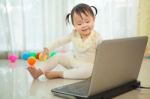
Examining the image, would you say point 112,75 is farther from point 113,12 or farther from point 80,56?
point 113,12

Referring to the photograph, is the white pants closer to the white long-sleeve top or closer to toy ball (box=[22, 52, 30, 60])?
the white long-sleeve top

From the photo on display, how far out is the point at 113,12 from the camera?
2197mm

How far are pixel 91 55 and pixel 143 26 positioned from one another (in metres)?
0.83

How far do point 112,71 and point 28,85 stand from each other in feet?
1.67

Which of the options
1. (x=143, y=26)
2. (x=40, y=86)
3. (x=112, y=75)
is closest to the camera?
(x=112, y=75)

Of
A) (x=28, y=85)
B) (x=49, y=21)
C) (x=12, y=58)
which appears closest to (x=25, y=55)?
(x=12, y=58)

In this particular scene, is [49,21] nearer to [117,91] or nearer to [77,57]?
[77,57]

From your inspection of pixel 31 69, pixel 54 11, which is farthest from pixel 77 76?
pixel 54 11

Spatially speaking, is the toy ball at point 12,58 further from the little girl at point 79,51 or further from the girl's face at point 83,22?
the girl's face at point 83,22

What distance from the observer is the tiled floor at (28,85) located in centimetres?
110

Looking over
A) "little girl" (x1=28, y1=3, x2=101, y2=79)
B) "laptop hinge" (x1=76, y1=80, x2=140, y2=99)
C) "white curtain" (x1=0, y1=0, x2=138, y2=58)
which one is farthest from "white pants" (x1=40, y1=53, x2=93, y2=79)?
"white curtain" (x1=0, y1=0, x2=138, y2=58)

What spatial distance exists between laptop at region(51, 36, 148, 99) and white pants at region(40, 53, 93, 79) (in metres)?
0.23

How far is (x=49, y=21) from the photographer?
2195 mm

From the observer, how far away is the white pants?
137cm
